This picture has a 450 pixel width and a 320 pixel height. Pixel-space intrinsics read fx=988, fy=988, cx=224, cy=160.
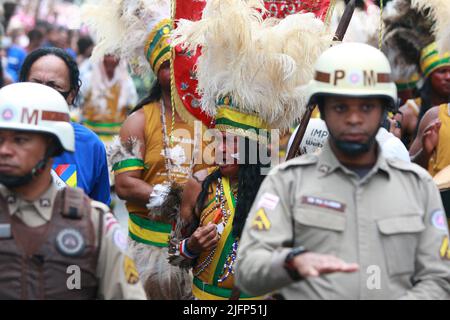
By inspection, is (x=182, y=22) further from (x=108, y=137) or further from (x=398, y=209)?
(x=108, y=137)

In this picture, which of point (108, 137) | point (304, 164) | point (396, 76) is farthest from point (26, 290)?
point (108, 137)

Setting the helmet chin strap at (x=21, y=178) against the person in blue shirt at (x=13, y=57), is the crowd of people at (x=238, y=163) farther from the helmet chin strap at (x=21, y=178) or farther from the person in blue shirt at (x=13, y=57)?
the person in blue shirt at (x=13, y=57)

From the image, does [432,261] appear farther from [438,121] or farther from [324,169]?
[438,121]

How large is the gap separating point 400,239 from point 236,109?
1.96 meters

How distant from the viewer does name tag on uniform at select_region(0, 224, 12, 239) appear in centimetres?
393

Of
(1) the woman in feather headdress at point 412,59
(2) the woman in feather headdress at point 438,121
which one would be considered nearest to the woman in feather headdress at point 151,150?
(2) the woman in feather headdress at point 438,121

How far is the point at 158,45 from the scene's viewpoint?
7.30 meters

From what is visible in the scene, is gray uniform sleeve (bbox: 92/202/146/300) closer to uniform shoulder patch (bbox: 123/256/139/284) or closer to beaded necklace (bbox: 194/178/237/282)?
uniform shoulder patch (bbox: 123/256/139/284)

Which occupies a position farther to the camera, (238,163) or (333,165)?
(238,163)

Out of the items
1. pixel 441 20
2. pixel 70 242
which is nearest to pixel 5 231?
pixel 70 242

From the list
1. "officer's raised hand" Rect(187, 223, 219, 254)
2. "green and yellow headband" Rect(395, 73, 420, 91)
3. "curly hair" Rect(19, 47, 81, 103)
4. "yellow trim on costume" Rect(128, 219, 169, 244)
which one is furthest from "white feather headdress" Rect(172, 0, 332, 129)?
"green and yellow headband" Rect(395, 73, 420, 91)

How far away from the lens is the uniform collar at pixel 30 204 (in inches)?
159

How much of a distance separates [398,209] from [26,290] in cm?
152

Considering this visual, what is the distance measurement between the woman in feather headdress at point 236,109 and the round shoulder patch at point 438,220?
1.62 metres
